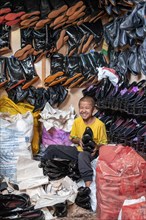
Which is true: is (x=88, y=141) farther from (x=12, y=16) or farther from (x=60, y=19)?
(x=12, y=16)

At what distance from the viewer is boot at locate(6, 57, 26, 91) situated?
4.88 m

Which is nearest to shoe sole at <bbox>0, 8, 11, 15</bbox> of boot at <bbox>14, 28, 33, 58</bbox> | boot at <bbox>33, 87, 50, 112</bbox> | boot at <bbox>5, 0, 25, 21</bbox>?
boot at <bbox>5, 0, 25, 21</bbox>

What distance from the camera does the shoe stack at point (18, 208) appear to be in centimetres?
318

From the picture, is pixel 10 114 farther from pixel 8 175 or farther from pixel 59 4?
pixel 59 4

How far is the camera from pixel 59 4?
4.87m

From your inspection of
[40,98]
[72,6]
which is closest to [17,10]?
[72,6]

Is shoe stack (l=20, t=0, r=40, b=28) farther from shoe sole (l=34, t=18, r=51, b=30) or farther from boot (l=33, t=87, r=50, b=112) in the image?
boot (l=33, t=87, r=50, b=112)

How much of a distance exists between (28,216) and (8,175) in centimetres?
113

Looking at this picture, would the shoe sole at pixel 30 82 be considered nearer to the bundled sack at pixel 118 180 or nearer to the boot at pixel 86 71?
the boot at pixel 86 71

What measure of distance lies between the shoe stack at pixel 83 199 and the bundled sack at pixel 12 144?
1045mm

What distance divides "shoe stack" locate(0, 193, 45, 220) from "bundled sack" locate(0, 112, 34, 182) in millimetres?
711

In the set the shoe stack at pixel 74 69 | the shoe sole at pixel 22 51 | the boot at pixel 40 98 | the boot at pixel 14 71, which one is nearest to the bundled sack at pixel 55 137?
the boot at pixel 40 98

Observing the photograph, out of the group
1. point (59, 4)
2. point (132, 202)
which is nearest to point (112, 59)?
point (59, 4)

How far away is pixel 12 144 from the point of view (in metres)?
4.29
